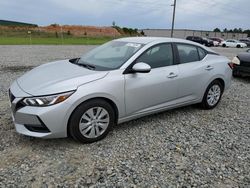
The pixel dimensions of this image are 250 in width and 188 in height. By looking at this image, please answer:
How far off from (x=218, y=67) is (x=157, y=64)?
163 cm

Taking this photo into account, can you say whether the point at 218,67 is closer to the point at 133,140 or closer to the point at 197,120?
the point at 197,120

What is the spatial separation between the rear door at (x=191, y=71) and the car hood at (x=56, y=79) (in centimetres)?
159

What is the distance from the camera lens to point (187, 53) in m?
4.54

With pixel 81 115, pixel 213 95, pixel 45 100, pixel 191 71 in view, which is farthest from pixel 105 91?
pixel 213 95

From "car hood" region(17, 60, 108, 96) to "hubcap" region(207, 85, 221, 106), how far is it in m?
2.49

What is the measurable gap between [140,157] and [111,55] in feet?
6.04

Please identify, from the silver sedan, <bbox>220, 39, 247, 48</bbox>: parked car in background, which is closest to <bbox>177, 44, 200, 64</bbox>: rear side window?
the silver sedan

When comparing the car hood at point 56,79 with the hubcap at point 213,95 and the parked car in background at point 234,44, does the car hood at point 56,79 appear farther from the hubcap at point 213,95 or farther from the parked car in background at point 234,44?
the parked car in background at point 234,44

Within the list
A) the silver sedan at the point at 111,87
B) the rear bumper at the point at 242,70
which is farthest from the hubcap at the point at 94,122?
the rear bumper at the point at 242,70

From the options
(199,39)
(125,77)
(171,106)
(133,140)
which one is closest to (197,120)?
(171,106)

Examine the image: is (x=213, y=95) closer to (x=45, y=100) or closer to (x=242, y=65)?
(x=45, y=100)

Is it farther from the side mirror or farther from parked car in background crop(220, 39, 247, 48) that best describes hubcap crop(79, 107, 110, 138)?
parked car in background crop(220, 39, 247, 48)

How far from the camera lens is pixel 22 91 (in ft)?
10.5

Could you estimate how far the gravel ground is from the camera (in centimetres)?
269
